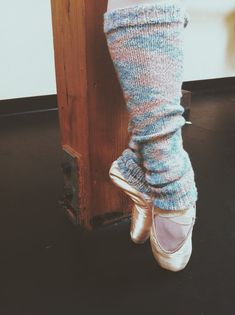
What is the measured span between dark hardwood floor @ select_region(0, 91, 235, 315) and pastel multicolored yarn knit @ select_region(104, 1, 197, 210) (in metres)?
0.13

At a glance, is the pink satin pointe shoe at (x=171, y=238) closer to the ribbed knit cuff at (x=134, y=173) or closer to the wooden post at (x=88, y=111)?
the ribbed knit cuff at (x=134, y=173)

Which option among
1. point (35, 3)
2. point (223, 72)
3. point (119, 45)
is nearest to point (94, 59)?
point (119, 45)

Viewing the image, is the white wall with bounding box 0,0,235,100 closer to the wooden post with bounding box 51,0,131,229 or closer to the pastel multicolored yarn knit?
the wooden post with bounding box 51,0,131,229

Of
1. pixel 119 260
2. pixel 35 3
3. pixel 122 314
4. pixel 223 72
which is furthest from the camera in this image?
pixel 223 72

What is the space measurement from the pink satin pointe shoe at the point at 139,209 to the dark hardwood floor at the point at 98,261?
0.05 meters

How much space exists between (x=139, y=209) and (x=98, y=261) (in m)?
0.12

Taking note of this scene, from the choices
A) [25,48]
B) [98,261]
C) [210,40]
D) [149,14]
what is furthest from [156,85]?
[210,40]

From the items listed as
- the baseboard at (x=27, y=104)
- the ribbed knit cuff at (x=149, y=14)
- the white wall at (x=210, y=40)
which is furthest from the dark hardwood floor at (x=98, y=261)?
the white wall at (x=210, y=40)

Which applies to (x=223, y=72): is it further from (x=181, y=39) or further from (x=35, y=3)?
(x=181, y=39)

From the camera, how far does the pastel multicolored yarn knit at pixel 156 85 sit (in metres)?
0.43

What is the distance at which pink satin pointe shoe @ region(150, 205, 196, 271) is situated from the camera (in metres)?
0.49

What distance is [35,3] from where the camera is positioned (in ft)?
5.00

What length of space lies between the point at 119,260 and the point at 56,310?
0.14 m

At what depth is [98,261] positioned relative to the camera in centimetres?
55
